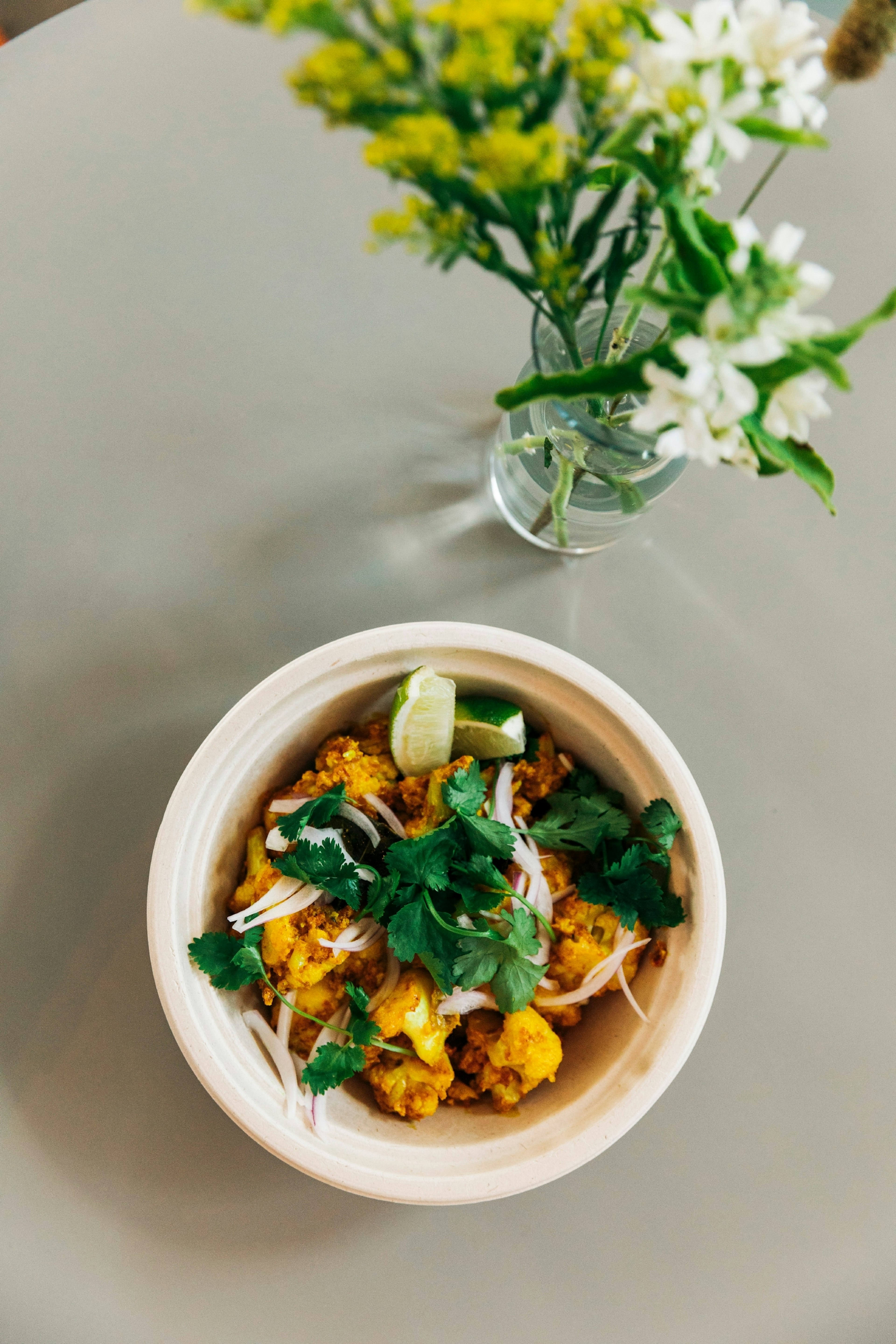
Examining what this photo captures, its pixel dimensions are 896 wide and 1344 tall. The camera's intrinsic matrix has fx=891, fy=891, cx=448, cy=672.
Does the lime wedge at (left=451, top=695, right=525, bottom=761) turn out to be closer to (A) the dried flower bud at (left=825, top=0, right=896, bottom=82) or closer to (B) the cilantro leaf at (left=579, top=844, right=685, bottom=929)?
(B) the cilantro leaf at (left=579, top=844, right=685, bottom=929)

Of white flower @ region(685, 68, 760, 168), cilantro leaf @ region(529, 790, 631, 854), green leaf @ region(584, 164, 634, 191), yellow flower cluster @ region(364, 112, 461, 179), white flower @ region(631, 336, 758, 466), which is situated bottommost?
cilantro leaf @ region(529, 790, 631, 854)

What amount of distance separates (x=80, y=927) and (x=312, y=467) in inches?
29.8

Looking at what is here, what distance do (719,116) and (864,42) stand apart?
0.13 metres

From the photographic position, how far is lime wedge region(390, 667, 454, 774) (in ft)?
3.43

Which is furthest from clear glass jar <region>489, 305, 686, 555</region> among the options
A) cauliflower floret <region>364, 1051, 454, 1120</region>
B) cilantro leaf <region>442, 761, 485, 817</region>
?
cauliflower floret <region>364, 1051, 454, 1120</region>

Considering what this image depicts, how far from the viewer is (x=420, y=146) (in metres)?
0.53

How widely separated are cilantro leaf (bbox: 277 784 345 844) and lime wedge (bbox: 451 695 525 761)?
0.54 ft

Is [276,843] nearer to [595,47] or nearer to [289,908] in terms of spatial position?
[289,908]

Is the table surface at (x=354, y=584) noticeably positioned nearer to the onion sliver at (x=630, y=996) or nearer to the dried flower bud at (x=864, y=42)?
the onion sliver at (x=630, y=996)

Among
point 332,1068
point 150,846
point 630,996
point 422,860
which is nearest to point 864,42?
point 422,860

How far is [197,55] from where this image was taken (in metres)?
1.36

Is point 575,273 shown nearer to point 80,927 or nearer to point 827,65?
point 827,65

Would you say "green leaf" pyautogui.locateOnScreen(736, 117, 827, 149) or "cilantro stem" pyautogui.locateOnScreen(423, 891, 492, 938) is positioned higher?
"green leaf" pyautogui.locateOnScreen(736, 117, 827, 149)

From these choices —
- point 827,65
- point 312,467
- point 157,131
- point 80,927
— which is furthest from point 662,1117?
point 157,131
